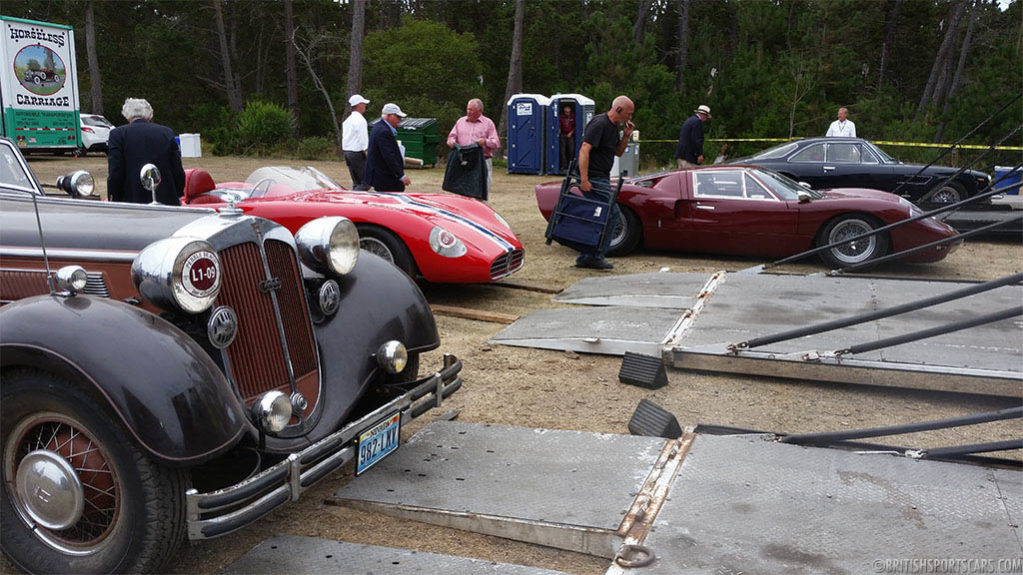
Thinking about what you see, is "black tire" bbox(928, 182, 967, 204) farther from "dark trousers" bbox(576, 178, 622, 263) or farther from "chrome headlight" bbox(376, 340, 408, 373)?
"chrome headlight" bbox(376, 340, 408, 373)

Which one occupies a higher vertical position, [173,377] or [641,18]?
[641,18]

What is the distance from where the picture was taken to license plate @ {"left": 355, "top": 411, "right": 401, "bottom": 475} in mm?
3396

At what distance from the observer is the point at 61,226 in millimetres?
3711

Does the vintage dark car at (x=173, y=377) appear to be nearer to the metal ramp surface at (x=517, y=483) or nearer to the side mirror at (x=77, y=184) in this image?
the metal ramp surface at (x=517, y=483)

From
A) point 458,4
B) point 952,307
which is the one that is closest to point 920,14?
point 458,4

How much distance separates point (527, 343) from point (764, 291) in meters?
2.42

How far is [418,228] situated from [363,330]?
3370 mm

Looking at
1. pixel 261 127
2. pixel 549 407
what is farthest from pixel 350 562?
pixel 261 127

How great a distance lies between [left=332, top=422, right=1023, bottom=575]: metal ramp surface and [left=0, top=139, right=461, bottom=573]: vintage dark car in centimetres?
34

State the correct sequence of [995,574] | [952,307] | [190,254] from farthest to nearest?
[952,307] < [190,254] < [995,574]

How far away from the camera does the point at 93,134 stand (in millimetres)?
28172

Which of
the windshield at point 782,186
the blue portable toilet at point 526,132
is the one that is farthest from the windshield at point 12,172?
the blue portable toilet at point 526,132

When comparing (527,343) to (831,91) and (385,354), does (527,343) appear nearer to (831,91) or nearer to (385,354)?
(385,354)

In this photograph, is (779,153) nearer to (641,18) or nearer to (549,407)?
(549,407)
